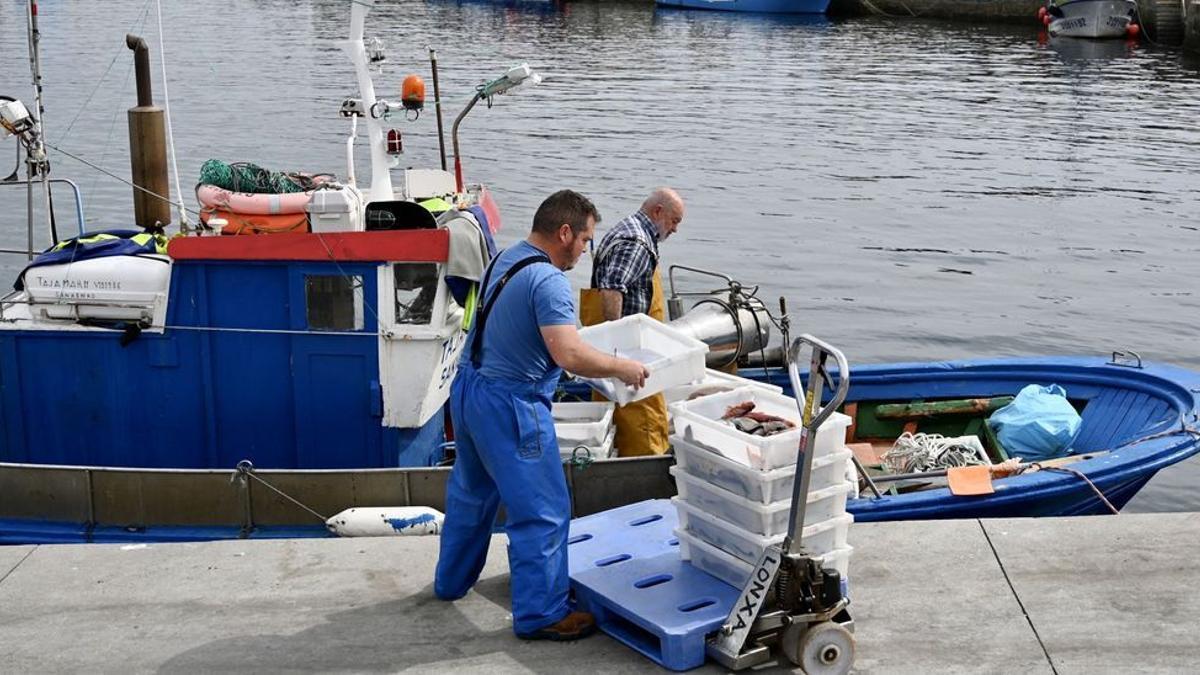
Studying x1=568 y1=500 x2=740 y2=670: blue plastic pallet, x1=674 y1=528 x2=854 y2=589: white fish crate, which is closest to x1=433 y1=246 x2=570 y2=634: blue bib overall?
x1=568 y1=500 x2=740 y2=670: blue plastic pallet

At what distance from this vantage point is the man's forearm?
8.20 metres

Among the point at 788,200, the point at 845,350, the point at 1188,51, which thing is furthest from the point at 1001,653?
the point at 1188,51

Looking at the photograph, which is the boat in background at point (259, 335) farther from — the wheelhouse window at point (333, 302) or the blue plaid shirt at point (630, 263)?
the blue plaid shirt at point (630, 263)

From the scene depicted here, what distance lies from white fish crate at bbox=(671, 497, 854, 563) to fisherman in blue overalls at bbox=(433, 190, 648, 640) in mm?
643

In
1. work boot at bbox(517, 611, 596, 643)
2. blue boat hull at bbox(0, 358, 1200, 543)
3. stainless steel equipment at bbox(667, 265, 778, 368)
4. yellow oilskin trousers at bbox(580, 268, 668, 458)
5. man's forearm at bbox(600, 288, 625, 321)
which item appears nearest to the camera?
work boot at bbox(517, 611, 596, 643)

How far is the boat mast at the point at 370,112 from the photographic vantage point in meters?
Result: 9.27

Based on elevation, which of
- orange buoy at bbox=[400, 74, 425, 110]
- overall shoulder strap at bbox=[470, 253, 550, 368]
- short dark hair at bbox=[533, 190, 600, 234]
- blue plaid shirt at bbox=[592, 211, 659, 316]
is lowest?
blue plaid shirt at bbox=[592, 211, 659, 316]

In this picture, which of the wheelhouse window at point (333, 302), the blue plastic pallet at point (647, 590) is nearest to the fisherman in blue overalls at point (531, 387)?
the blue plastic pallet at point (647, 590)

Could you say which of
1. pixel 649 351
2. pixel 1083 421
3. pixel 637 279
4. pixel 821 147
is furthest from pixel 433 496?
pixel 821 147

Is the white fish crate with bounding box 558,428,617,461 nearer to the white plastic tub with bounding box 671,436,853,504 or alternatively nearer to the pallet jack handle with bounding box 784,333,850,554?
the white plastic tub with bounding box 671,436,853,504

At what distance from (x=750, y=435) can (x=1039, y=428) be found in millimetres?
4434

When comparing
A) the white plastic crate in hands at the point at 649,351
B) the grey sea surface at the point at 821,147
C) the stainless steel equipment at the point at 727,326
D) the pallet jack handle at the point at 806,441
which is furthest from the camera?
the grey sea surface at the point at 821,147

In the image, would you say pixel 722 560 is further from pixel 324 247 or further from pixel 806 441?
pixel 324 247

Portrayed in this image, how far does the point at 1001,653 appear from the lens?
5.97 meters
